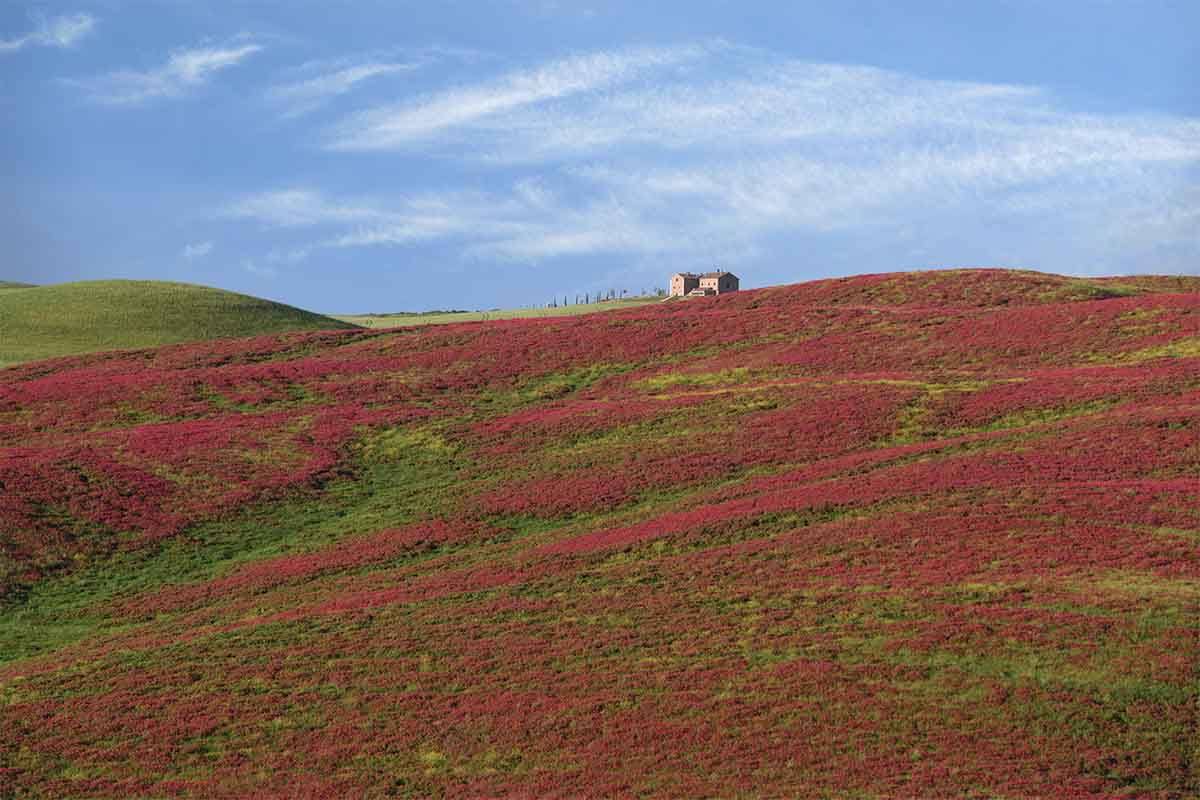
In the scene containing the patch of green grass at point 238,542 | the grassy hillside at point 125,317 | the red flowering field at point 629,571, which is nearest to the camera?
the red flowering field at point 629,571

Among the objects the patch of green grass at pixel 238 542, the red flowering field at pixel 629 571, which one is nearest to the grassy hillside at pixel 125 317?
the red flowering field at pixel 629 571

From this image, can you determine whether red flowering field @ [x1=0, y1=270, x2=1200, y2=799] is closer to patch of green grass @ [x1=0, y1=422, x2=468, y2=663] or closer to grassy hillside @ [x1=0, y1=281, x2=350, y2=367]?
patch of green grass @ [x1=0, y1=422, x2=468, y2=663]

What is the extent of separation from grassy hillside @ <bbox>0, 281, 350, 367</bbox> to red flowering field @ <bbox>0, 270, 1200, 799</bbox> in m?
43.6

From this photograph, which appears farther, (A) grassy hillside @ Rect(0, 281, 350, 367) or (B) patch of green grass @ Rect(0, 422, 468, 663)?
(A) grassy hillside @ Rect(0, 281, 350, 367)

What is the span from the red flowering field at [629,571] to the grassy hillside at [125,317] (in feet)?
143

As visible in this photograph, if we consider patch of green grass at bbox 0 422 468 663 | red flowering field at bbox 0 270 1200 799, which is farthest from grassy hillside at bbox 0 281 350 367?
patch of green grass at bbox 0 422 468 663

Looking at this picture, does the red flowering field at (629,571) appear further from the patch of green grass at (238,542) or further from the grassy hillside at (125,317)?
the grassy hillside at (125,317)

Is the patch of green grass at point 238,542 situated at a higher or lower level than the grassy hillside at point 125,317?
lower

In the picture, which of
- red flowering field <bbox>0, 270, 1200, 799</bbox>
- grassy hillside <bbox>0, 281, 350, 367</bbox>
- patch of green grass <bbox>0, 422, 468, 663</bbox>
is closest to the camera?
red flowering field <bbox>0, 270, 1200, 799</bbox>

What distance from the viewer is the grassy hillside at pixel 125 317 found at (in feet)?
373

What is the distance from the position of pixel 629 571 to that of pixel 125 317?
335ft

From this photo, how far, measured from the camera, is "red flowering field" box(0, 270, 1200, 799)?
26828 millimetres

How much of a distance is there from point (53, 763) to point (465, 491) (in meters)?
25.5

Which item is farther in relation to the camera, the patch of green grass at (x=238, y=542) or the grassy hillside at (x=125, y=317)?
the grassy hillside at (x=125, y=317)
